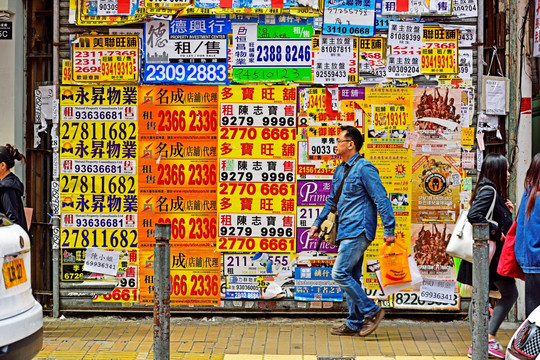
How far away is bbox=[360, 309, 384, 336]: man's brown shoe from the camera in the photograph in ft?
25.1

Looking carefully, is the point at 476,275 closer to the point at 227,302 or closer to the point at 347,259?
the point at 347,259

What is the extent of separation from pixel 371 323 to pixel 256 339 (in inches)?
46.3

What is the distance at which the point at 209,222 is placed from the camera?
8.63 m

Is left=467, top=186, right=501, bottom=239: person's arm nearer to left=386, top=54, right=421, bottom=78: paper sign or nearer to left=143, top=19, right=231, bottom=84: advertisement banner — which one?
left=386, top=54, right=421, bottom=78: paper sign

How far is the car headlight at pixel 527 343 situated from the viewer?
187 inches

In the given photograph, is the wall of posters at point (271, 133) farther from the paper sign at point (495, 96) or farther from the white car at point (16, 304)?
the white car at point (16, 304)

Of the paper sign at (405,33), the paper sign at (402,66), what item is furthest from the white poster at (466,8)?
the paper sign at (402,66)

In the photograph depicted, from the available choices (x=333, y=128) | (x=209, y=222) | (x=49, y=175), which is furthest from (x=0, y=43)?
(x=333, y=128)

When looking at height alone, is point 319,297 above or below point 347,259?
below

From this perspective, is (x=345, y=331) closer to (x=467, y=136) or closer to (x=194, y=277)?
(x=194, y=277)

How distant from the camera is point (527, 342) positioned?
4.82 metres

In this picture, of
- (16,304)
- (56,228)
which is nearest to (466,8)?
(56,228)

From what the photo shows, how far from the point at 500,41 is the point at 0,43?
5.59m

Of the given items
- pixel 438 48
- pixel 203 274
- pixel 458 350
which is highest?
pixel 438 48
